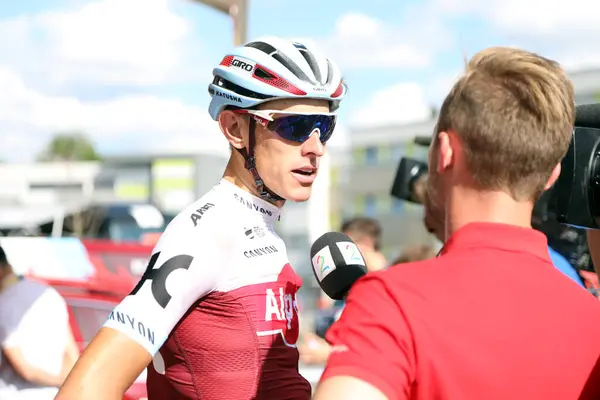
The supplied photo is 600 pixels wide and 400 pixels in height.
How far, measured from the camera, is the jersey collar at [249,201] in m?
2.58

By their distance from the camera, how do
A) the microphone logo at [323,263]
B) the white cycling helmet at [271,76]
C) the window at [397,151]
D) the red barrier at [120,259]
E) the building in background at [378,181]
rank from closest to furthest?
the microphone logo at [323,263] < the white cycling helmet at [271,76] < the red barrier at [120,259] < the building in background at [378,181] < the window at [397,151]

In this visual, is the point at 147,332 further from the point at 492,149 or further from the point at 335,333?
the point at 492,149

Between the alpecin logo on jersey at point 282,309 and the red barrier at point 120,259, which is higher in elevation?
the alpecin logo on jersey at point 282,309

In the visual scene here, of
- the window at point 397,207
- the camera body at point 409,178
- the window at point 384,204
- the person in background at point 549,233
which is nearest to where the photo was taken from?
the person in background at point 549,233

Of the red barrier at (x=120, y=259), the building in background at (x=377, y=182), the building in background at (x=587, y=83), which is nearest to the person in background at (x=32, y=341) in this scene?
the red barrier at (x=120, y=259)

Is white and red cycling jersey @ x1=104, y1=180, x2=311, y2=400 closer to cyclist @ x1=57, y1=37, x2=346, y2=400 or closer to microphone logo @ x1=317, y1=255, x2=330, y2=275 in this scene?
cyclist @ x1=57, y1=37, x2=346, y2=400

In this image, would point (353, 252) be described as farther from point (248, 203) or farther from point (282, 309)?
point (248, 203)

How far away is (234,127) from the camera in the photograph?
8.80ft

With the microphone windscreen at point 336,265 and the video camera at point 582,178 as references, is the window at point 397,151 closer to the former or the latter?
the microphone windscreen at point 336,265

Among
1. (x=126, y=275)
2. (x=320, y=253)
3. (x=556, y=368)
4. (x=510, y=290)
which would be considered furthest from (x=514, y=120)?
(x=126, y=275)

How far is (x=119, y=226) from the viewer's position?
17.5 meters

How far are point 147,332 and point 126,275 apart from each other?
5.42 m

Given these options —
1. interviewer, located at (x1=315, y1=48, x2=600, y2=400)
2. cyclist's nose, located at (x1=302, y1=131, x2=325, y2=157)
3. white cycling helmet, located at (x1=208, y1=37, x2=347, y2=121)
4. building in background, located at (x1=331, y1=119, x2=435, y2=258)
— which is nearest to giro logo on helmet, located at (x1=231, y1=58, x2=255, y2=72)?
white cycling helmet, located at (x1=208, y1=37, x2=347, y2=121)

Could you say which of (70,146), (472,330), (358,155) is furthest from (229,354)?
(70,146)
